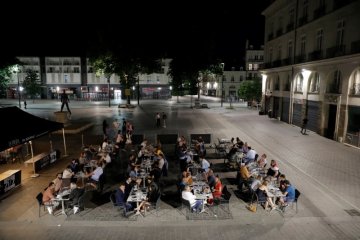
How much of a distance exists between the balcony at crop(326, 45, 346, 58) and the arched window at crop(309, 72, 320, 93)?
2937 millimetres

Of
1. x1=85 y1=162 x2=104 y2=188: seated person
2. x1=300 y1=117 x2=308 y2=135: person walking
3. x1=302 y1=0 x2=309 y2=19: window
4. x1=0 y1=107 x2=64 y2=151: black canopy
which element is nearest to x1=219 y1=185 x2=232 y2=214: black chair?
x1=85 y1=162 x2=104 y2=188: seated person

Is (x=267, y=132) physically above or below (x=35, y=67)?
below

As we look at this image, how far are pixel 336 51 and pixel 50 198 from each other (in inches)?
949

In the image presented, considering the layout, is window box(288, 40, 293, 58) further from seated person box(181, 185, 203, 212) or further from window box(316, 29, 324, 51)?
seated person box(181, 185, 203, 212)

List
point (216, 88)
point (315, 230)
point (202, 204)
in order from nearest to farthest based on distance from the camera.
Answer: point (315, 230), point (202, 204), point (216, 88)

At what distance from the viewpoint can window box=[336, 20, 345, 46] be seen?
2359 centimetres

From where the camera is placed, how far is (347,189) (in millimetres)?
13008

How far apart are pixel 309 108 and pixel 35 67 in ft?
253

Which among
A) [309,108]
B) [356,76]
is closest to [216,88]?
[309,108]

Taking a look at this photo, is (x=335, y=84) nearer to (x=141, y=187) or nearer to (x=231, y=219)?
(x=231, y=219)

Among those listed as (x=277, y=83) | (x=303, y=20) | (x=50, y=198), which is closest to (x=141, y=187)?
(x=50, y=198)

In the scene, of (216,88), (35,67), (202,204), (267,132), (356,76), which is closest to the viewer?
(202,204)

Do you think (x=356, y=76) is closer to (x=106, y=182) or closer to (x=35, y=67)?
(x=106, y=182)

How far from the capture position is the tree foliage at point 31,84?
2803 inches
